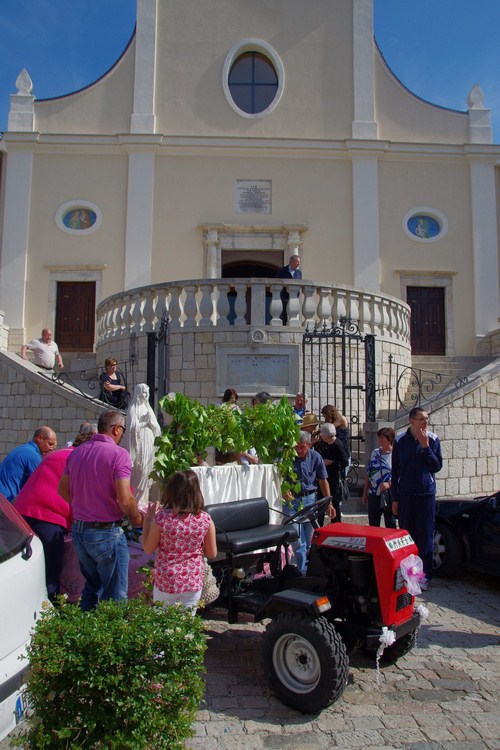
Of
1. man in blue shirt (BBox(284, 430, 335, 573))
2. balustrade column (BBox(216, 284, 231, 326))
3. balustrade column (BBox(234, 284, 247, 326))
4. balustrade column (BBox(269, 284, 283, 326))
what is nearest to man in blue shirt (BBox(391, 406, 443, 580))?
man in blue shirt (BBox(284, 430, 335, 573))

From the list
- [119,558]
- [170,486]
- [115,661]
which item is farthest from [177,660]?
[119,558]

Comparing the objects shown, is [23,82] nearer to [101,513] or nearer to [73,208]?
[73,208]

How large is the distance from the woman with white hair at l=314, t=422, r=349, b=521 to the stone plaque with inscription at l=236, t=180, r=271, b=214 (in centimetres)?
1139

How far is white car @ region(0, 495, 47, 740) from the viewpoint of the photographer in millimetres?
2682

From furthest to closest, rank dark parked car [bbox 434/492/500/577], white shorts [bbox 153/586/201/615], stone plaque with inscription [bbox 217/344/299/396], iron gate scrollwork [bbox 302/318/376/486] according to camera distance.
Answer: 1. stone plaque with inscription [bbox 217/344/299/396]
2. iron gate scrollwork [bbox 302/318/376/486]
3. dark parked car [bbox 434/492/500/577]
4. white shorts [bbox 153/586/201/615]

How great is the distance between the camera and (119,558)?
4.02m

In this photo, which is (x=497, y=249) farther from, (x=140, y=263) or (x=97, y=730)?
(x=97, y=730)

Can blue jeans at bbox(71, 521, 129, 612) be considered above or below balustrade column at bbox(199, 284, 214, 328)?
below

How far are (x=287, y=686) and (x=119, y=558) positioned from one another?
1291 millimetres

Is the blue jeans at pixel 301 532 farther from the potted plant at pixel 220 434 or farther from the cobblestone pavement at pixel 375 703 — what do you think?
the cobblestone pavement at pixel 375 703

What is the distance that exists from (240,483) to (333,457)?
6.92 ft

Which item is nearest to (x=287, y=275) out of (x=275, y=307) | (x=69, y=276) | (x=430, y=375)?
(x=275, y=307)

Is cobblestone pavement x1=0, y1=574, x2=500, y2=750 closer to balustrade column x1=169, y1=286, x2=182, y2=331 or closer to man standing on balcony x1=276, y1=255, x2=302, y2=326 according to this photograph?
man standing on balcony x1=276, y1=255, x2=302, y2=326

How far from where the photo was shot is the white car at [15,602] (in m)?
2.68
